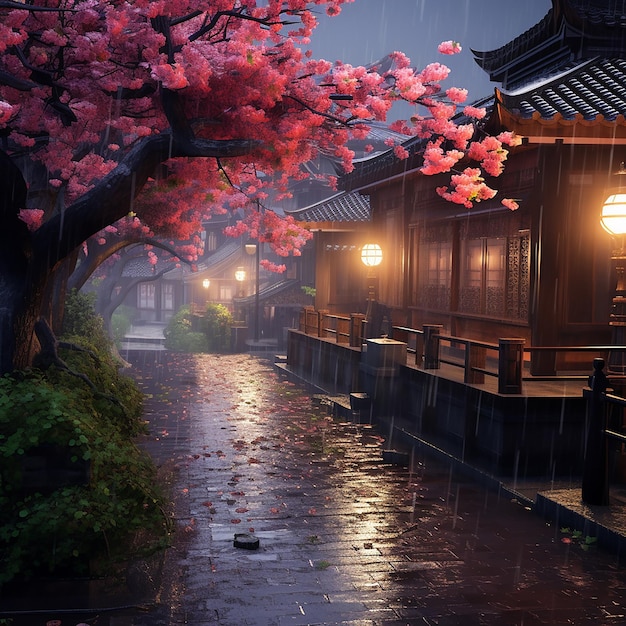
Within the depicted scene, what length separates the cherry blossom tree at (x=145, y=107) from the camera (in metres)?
9.41

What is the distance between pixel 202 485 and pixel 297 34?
691cm

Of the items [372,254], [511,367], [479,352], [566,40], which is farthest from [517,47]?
[511,367]

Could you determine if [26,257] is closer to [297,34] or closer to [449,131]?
[297,34]

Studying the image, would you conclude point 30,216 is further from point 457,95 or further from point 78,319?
point 78,319

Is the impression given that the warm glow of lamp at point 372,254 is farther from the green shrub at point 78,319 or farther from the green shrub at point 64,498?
the green shrub at point 64,498

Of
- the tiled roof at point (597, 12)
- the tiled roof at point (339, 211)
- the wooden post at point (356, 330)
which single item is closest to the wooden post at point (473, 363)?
the wooden post at point (356, 330)

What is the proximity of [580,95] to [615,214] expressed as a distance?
3.98 metres

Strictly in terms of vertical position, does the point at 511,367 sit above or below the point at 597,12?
below

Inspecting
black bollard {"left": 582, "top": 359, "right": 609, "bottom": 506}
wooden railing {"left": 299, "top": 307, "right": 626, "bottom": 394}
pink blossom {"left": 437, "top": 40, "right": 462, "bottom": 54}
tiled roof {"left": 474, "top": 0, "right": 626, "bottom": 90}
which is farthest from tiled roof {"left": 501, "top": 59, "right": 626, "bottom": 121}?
black bollard {"left": 582, "top": 359, "right": 609, "bottom": 506}

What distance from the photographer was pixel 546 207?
1405cm

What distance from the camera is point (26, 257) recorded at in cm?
953

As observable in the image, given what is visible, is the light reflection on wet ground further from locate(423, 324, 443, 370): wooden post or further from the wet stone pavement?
locate(423, 324, 443, 370): wooden post

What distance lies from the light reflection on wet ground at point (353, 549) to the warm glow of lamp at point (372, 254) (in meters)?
8.28

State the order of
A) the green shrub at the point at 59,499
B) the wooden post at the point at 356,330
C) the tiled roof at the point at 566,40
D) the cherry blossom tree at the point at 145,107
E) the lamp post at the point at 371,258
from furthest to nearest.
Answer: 1. the lamp post at the point at 371,258
2. the wooden post at the point at 356,330
3. the tiled roof at the point at 566,40
4. the cherry blossom tree at the point at 145,107
5. the green shrub at the point at 59,499
